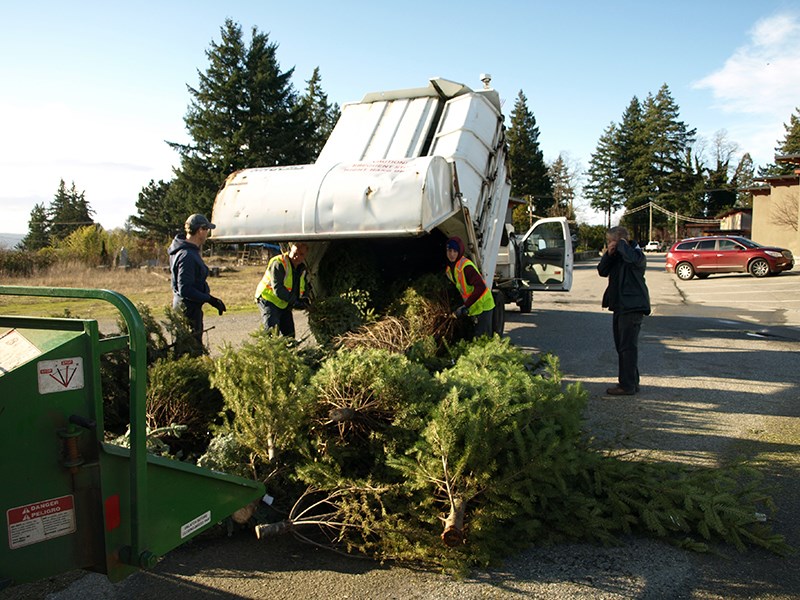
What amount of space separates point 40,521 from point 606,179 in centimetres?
8614

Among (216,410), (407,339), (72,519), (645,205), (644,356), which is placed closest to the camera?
(72,519)

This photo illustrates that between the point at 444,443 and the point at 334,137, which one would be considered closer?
the point at 444,443

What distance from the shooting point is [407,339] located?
18.4ft

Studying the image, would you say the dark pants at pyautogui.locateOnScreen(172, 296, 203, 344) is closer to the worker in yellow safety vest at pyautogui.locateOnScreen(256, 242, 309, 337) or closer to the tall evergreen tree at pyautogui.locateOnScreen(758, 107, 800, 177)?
the worker in yellow safety vest at pyautogui.locateOnScreen(256, 242, 309, 337)

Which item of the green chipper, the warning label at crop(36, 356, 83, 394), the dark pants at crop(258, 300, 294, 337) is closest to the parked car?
the dark pants at crop(258, 300, 294, 337)

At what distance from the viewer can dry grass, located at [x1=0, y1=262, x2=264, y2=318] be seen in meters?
14.8

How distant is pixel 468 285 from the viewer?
20.9ft

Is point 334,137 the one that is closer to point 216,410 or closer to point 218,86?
point 216,410

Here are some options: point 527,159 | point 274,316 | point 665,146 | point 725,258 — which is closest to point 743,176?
point 665,146

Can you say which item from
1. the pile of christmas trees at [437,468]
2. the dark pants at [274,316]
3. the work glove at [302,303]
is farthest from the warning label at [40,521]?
the work glove at [302,303]

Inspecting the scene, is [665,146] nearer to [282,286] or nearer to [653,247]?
[653,247]

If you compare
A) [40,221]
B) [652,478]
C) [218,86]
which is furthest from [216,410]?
[40,221]

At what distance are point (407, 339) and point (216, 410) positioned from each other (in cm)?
189

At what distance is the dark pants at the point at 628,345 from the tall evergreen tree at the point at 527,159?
54505 mm
